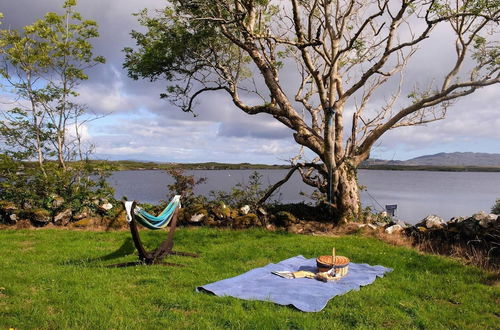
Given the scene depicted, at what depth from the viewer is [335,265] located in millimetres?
6242

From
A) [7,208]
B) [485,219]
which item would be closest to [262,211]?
[485,219]

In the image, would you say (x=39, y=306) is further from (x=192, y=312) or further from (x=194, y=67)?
(x=194, y=67)

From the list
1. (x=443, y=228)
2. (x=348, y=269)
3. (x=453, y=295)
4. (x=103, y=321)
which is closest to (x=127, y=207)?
(x=103, y=321)

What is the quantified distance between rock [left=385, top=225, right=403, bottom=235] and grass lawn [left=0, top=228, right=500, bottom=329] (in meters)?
1.11

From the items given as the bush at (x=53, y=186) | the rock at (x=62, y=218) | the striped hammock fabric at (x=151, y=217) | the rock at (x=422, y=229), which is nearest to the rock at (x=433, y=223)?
the rock at (x=422, y=229)

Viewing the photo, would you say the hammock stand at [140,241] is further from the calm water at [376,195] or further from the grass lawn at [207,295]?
the calm water at [376,195]

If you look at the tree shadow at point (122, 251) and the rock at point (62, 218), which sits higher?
the rock at point (62, 218)

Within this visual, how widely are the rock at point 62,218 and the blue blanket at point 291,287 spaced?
6.98 m

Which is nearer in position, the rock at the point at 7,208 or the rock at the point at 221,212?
the rock at the point at 221,212

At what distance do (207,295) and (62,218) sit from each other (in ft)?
24.8

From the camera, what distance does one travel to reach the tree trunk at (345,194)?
10750 mm

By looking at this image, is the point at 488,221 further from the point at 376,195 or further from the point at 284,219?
the point at 376,195

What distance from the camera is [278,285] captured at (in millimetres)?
5840

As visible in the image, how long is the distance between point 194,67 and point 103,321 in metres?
10.0
